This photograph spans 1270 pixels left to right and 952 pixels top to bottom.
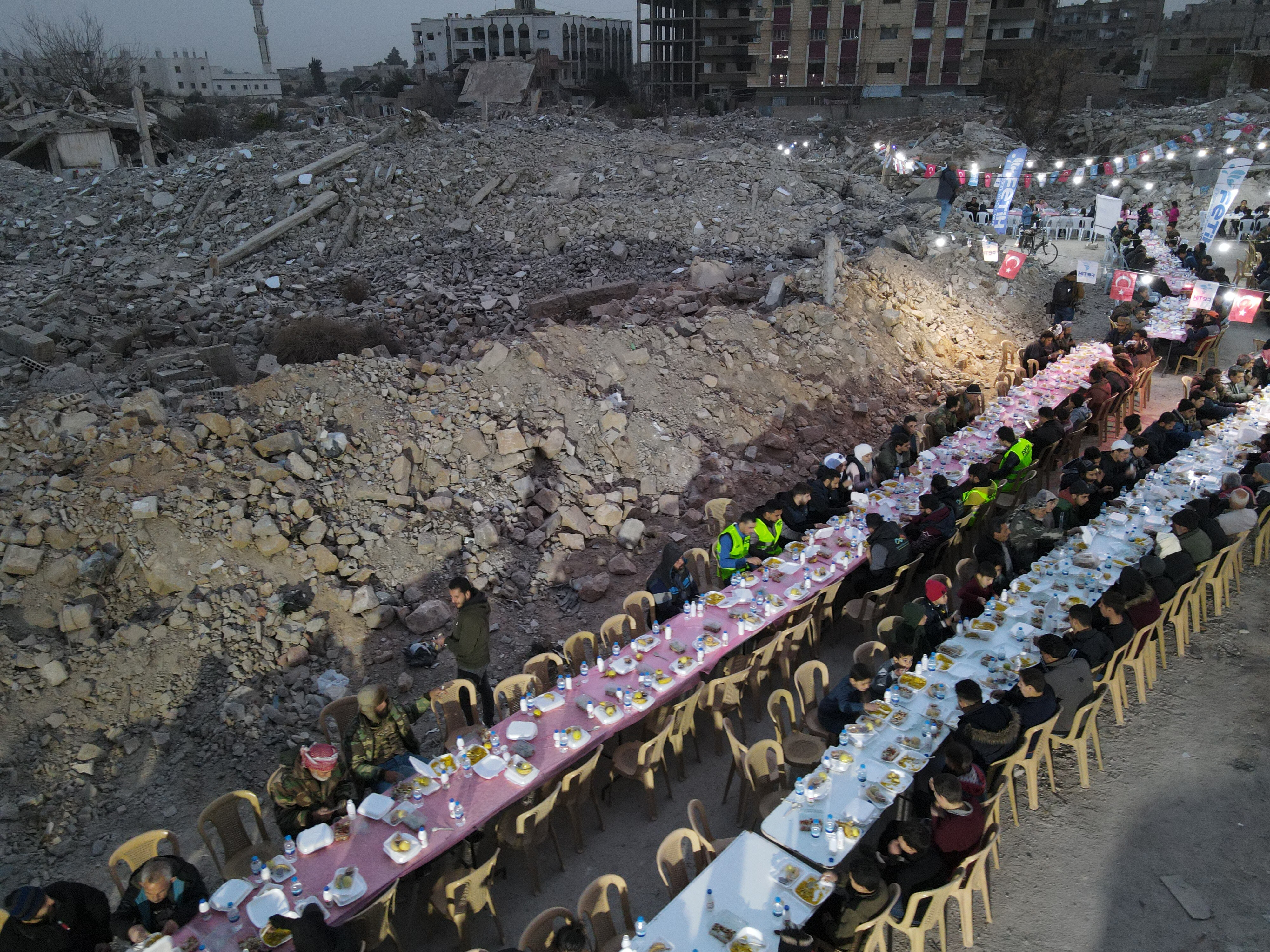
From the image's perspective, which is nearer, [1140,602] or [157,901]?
[157,901]

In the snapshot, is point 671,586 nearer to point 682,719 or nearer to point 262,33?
point 682,719

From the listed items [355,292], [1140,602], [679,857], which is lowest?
[679,857]

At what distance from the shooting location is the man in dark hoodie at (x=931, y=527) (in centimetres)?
878

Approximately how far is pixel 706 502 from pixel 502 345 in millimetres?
3877

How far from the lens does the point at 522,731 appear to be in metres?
6.36

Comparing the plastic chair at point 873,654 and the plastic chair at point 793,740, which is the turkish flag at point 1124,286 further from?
the plastic chair at point 793,740

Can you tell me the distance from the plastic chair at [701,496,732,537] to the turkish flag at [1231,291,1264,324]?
10107 mm

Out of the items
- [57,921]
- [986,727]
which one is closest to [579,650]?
[986,727]

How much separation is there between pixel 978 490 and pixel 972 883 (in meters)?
5.41

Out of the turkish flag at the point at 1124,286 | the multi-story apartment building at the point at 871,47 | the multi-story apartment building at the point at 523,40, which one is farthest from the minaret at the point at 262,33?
the turkish flag at the point at 1124,286

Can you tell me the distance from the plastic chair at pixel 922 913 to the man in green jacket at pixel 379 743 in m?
3.72

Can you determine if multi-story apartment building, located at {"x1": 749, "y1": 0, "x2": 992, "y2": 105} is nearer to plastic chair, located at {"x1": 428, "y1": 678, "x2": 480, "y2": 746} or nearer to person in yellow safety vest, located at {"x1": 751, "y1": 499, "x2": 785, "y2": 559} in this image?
person in yellow safety vest, located at {"x1": 751, "y1": 499, "x2": 785, "y2": 559}

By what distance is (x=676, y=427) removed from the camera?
12.3m

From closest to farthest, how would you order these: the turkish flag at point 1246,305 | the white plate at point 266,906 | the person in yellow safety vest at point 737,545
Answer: the white plate at point 266,906 < the person in yellow safety vest at point 737,545 < the turkish flag at point 1246,305
